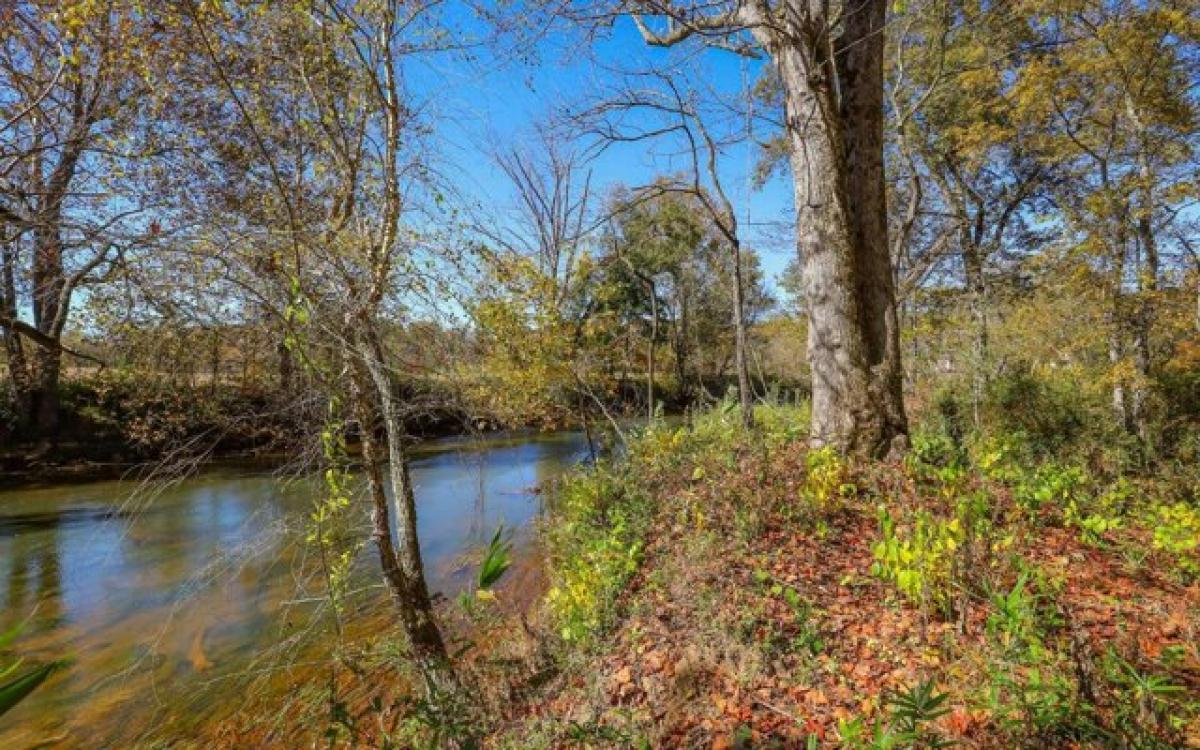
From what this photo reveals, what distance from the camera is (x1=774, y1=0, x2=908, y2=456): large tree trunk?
4.55m

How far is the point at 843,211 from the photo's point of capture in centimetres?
458

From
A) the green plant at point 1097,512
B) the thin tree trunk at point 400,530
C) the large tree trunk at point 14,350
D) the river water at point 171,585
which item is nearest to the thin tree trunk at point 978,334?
the green plant at point 1097,512

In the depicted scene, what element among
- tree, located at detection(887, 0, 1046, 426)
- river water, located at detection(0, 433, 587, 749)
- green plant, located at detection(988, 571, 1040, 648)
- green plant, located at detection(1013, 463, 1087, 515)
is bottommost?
river water, located at detection(0, 433, 587, 749)

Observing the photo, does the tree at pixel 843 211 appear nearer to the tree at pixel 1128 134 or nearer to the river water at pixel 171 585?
the river water at pixel 171 585

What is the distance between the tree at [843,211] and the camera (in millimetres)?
4539

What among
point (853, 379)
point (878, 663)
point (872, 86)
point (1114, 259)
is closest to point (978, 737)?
point (878, 663)

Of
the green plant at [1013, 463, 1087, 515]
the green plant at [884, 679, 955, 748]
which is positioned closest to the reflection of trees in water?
the green plant at [884, 679, 955, 748]

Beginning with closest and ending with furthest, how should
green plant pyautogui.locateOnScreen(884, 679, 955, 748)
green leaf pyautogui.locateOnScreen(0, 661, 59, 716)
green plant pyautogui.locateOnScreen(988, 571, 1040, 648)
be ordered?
green leaf pyautogui.locateOnScreen(0, 661, 59, 716) < green plant pyautogui.locateOnScreen(884, 679, 955, 748) < green plant pyautogui.locateOnScreen(988, 571, 1040, 648)

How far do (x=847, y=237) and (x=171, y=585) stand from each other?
8.79 metres

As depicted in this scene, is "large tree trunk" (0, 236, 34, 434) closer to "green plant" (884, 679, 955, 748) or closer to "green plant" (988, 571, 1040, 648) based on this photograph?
"green plant" (884, 679, 955, 748)

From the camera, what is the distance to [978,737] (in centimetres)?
208

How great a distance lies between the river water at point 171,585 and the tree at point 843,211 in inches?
118

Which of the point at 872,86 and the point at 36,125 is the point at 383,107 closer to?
the point at 36,125

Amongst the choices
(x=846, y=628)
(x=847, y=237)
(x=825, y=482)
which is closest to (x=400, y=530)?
(x=846, y=628)
